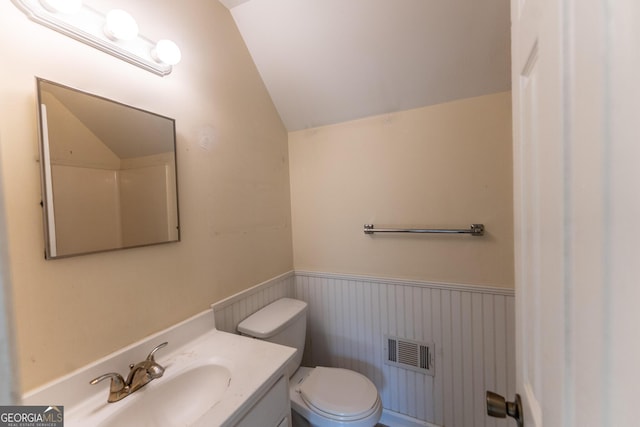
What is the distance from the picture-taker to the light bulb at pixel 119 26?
854 mm

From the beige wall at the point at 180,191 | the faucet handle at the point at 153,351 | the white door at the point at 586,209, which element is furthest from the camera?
the faucet handle at the point at 153,351

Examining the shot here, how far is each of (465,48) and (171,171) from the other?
4.97ft

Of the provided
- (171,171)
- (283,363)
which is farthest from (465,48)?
(283,363)

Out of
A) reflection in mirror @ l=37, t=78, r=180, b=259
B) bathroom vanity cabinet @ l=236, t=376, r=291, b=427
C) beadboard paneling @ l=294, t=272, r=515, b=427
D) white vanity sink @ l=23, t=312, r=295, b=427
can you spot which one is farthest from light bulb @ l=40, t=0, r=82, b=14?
beadboard paneling @ l=294, t=272, r=515, b=427

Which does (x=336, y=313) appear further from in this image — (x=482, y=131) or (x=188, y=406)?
(x=482, y=131)

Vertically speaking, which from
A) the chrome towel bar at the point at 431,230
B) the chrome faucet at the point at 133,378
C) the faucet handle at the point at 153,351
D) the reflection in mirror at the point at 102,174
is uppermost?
the reflection in mirror at the point at 102,174

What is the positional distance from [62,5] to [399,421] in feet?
8.10

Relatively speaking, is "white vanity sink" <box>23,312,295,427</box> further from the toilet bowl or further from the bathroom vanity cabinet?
the toilet bowl

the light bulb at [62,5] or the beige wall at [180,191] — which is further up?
the light bulb at [62,5]

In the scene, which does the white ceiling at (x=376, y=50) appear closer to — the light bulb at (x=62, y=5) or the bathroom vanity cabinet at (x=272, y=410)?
the light bulb at (x=62, y=5)

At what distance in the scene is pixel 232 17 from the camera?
1449 mm

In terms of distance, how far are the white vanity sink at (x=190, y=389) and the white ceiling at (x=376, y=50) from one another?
1460mm

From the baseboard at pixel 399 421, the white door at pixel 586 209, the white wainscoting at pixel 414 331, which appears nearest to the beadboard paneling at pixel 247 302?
the white wainscoting at pixel 414 331

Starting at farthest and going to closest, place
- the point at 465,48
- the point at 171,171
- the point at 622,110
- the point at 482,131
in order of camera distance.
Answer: the point at 482,131 → the point at 465,48 → the point at 171,171 → the point at 622,110
